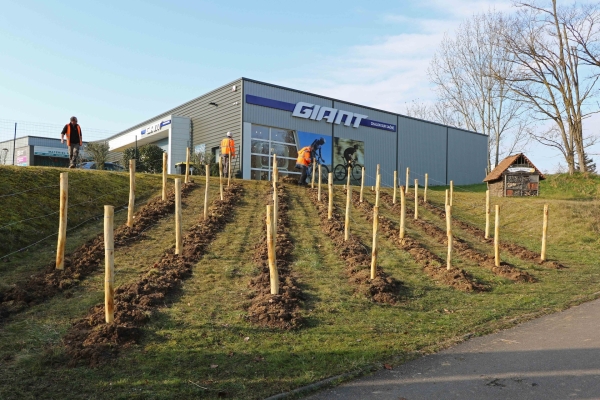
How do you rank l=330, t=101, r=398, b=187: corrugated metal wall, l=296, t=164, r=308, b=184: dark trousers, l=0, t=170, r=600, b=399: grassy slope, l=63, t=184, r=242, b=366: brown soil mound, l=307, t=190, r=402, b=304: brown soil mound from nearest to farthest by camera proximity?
l=0, t=170, r=600, b=399: grassy slope → l=63, t=184, r=242, b=366: brown soil mound → l=307, t=190, r=402, b=304: brown soil mound → l=296, t=164, r=308, b=184: dark trousers → l=330, t=101, r=398, b=187: corrugated metal wall

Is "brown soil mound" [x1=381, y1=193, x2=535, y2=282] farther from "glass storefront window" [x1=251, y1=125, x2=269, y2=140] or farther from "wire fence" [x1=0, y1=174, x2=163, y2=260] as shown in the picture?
"glass storefront window" [x1=251, y1=125, x2=269, y2=140]

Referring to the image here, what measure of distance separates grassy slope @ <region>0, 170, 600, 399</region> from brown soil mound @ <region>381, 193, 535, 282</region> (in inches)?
14.5

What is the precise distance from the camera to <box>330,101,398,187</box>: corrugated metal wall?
30516 mm

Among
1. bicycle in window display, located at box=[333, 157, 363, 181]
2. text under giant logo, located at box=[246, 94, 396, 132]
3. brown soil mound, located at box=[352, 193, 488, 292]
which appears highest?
text under giant logo, located at box=[246, 94, 396, 132]

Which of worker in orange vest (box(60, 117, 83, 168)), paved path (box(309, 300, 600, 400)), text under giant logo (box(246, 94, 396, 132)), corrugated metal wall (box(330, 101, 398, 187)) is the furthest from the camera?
corrugated metal wall (box(330, 101, 398, 187))

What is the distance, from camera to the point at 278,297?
728 centimetres

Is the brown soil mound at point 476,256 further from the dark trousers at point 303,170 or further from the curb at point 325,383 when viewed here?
the curb at point 325,383

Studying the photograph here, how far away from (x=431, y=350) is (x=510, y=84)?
32420mm

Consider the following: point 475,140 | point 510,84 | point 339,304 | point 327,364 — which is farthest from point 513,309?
point 475,140

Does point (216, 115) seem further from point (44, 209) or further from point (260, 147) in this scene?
point (44, 209)

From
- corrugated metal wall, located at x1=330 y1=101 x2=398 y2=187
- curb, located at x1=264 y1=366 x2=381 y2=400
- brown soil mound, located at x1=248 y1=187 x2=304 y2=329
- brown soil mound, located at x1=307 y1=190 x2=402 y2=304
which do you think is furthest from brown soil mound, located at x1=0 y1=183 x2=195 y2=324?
corrugated metal wall, located at x1=330 y1=101 x2=398 y2=187

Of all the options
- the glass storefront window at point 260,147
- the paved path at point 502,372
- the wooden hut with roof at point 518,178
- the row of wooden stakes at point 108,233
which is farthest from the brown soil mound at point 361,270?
the wooden hut with roof at point 518,178

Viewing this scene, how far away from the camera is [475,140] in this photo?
3925cm

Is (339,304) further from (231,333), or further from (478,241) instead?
(478,241)
